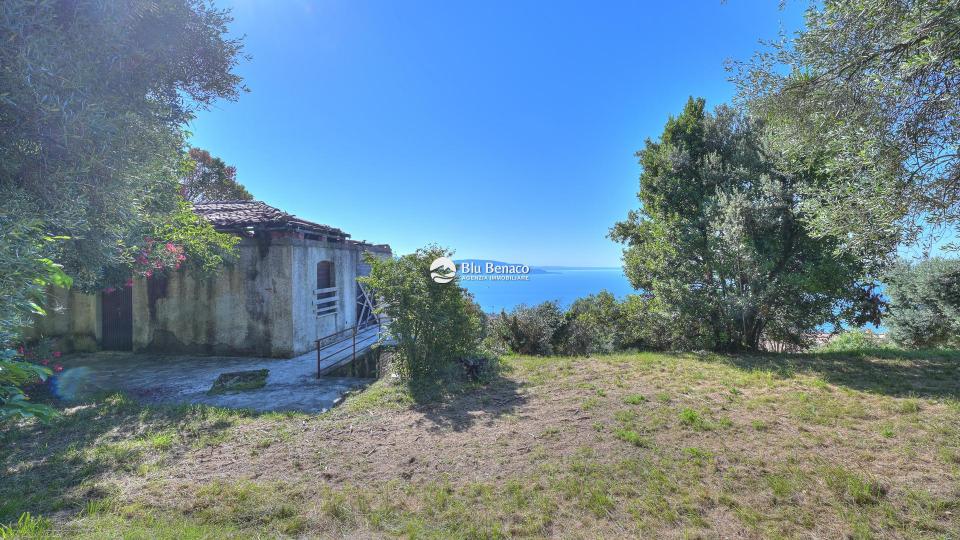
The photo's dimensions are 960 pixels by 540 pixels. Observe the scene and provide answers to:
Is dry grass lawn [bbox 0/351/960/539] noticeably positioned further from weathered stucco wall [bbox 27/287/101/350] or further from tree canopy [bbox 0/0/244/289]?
weathered stucco wall [bbox 27/287/101/350]

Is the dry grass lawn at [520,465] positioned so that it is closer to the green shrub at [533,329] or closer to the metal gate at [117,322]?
the green shrub at [533,329]

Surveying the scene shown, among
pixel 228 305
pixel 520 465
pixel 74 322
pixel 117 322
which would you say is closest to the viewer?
pixel 520 465

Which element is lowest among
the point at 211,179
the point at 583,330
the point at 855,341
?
the point at 855,341

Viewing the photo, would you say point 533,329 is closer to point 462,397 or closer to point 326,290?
point 462,397

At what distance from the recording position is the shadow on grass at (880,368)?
5945 millimetres

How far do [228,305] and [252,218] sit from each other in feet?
8.06

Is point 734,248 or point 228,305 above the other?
point 734,248

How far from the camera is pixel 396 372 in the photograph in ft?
23.9

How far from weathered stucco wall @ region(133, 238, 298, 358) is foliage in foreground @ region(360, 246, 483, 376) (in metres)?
4.05

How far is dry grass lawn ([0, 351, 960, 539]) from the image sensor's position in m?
2.98

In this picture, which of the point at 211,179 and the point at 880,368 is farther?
the point at 211,179

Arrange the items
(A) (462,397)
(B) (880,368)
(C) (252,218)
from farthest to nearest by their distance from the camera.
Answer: (C) (252,218) → (B) (880,368) → (A) (462,397)

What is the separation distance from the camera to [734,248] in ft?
27.0

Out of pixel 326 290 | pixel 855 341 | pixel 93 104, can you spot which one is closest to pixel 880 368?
pixel 855 341
